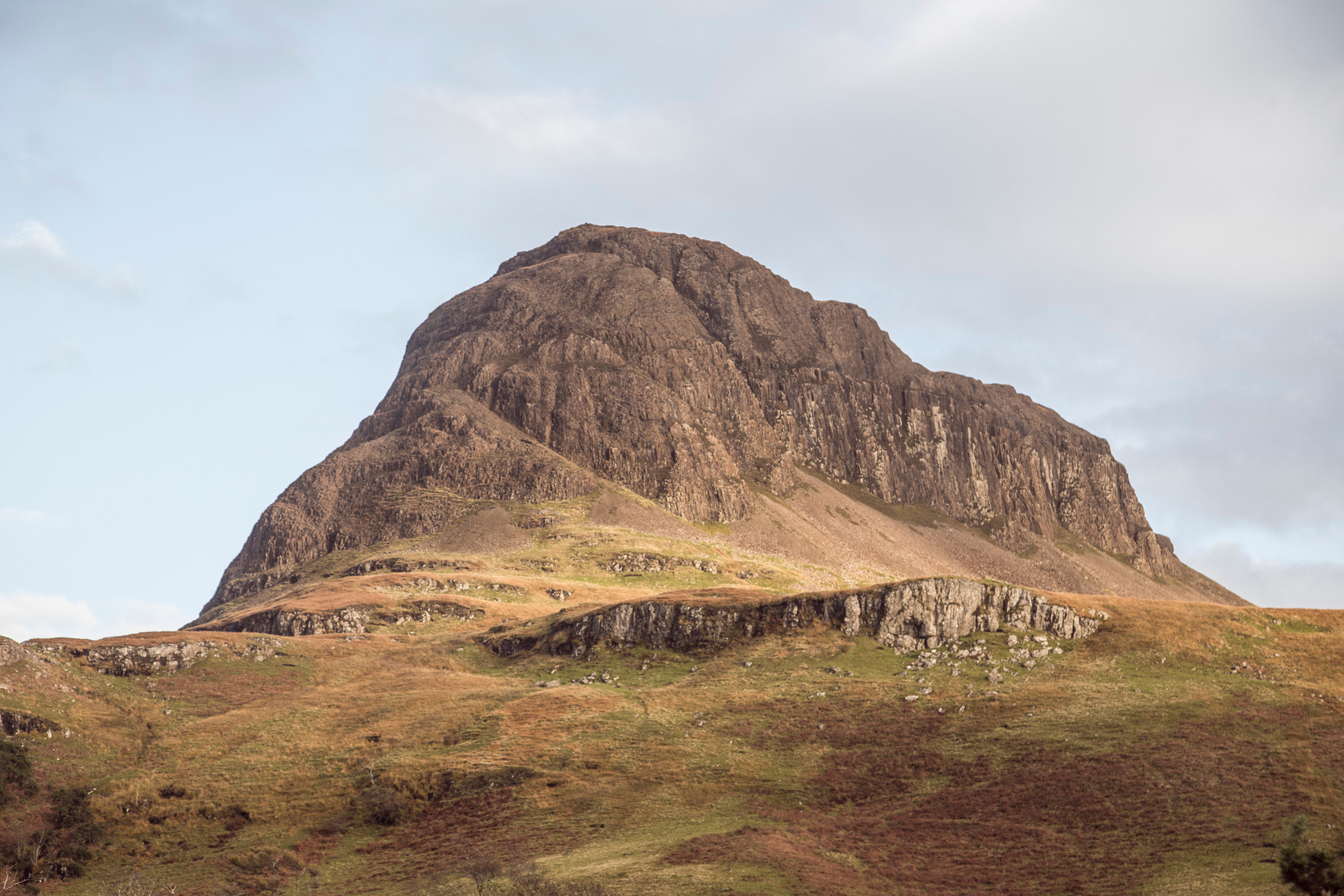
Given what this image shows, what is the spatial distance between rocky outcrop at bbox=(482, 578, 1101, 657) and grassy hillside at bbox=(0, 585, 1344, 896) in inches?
81.2

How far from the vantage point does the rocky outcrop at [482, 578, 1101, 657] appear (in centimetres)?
7462

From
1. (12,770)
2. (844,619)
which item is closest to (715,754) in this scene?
(844,619)

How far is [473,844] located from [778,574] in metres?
140

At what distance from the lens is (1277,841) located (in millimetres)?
41750

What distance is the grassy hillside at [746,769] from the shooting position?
44.7 meters

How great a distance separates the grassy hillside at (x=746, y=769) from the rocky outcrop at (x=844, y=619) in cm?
206

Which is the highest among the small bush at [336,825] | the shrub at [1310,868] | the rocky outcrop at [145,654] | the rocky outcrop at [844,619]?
the rocky outcrop at [844,619]

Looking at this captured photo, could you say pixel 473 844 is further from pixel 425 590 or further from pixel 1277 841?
pixel 425 590

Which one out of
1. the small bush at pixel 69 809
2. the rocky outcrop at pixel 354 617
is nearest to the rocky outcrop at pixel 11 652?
the small bush at pixel 69 809

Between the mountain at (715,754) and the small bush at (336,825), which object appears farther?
the small bush at (336,825)

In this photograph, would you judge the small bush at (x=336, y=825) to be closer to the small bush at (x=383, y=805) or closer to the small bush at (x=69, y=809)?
the small bush at (x=383, y=805)

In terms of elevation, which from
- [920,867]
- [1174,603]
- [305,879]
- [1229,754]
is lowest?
[305,879]

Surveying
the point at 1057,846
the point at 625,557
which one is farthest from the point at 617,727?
the point at 625,557

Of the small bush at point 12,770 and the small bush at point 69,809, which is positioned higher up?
the small bush at point 12,770
